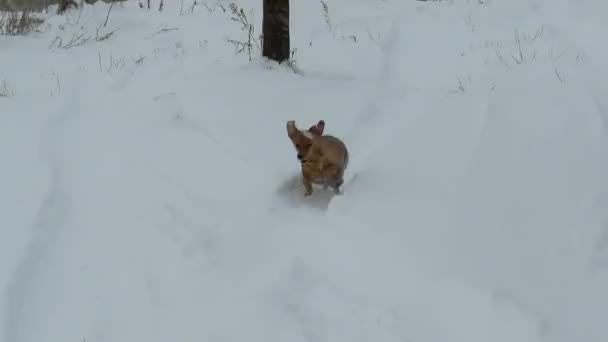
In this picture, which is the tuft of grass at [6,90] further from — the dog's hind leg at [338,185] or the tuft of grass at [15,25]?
the dog's hind leg at [338,185]

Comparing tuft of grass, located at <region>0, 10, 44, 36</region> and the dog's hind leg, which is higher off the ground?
the dog's hind leg

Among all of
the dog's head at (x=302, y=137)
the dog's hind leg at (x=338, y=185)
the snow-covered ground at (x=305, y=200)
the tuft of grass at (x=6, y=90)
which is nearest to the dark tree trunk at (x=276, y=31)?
the snow-covered ground at (x=305, y=200)

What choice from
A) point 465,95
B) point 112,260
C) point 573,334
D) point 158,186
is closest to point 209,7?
point 465,95

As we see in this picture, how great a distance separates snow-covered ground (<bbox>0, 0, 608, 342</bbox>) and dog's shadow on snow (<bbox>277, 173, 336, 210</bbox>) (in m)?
0.01

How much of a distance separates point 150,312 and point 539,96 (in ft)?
9.71

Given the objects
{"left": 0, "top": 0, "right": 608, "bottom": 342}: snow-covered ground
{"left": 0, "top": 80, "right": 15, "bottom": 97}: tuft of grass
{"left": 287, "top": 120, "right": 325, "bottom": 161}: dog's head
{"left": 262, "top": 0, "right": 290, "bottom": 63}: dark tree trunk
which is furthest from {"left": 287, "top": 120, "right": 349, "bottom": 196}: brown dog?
{"left": 262, "top": 0, "right": 290, "bottom": 63}: dark tree trunk

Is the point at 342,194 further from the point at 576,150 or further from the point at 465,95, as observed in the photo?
the point at 465,95

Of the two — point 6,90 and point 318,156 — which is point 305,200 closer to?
point 318,156

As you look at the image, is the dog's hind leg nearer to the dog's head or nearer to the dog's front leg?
the dog's front leg

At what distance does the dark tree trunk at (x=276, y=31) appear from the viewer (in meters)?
5.69

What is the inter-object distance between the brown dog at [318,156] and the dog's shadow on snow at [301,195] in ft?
0.21

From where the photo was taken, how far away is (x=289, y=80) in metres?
5.32

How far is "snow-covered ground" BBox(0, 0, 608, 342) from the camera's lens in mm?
2609

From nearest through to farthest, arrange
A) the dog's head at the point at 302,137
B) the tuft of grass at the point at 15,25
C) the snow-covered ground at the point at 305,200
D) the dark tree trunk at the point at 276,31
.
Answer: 1. the snow-covered ground at the point at 305,200
2. the dog's head at the point at 302,137
3. the dark tree trunk at the point at 276,31
4. the tuft of grass at the point at 15,25
